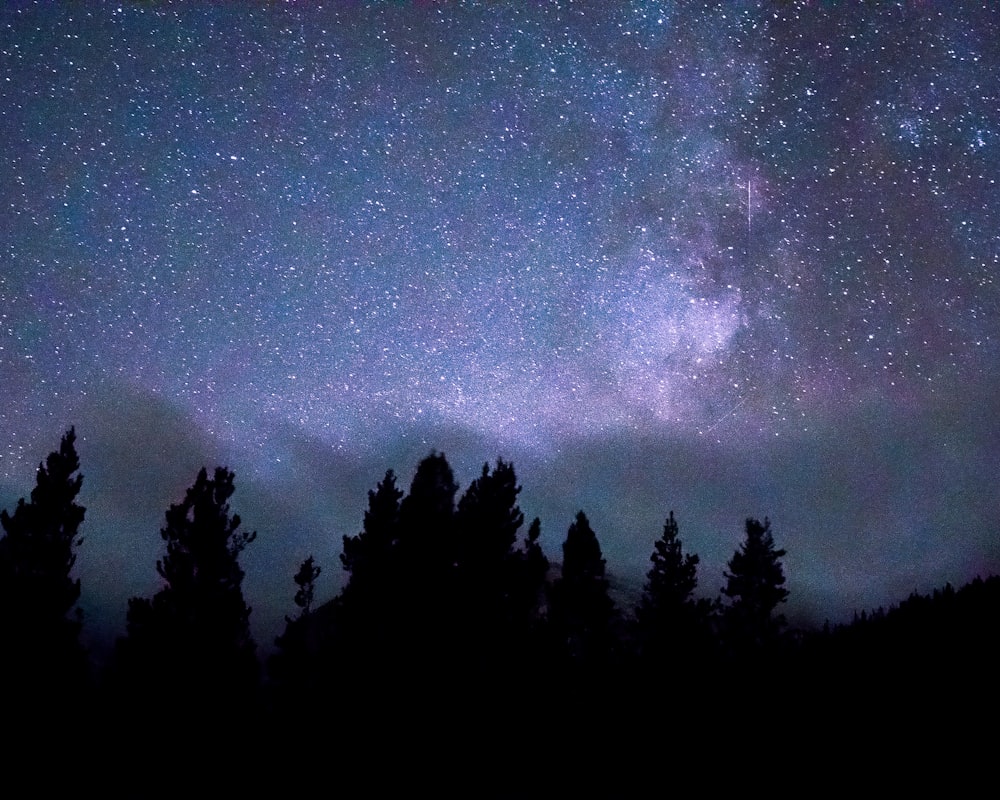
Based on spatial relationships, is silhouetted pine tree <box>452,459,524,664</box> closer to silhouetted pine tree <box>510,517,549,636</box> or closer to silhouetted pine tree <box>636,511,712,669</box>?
silhouetted pine tree <box>510,517,549,636</box>

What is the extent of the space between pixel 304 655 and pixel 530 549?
38.2 ft

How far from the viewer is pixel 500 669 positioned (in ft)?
84.0

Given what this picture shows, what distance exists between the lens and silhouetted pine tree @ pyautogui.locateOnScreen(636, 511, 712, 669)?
31859mm

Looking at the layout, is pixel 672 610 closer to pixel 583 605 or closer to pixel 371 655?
pixel 583 605

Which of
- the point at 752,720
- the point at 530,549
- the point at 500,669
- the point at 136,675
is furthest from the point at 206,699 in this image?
the point at 752,720

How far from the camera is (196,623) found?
25516mm

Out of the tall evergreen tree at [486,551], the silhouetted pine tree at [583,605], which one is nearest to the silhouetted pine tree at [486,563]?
the tall evergreen tree at [486,551]

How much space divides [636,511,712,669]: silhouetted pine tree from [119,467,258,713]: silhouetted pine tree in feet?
56.0

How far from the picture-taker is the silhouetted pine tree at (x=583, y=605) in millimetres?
33094

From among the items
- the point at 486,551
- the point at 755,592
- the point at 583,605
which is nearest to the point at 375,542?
the point at 486,551

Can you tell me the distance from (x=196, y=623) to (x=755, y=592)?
2869cm

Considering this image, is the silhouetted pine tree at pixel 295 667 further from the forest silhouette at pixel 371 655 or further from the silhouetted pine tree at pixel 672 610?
the silhouetted pine tree at pixel 672 610

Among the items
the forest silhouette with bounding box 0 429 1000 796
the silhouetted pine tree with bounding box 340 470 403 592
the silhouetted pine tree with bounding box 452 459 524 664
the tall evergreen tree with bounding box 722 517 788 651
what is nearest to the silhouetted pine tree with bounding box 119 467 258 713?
the forest silhouette with bounding box 0 429 1000 796

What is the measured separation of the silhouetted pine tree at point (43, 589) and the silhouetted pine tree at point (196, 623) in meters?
2.13
